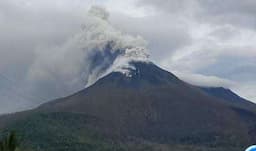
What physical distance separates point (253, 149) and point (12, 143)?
33937 mm

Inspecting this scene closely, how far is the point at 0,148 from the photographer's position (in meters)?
63.7

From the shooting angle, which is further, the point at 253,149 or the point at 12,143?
the point at 12,143

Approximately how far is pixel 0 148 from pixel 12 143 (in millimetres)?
2475

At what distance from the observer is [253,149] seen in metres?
33.4

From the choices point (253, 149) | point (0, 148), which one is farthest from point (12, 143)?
point (253, 149)

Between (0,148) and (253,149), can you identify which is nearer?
(253,149)

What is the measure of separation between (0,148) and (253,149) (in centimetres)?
3634

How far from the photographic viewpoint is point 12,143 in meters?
61.9

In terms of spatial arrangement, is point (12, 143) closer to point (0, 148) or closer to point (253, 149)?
point (0, 148)
